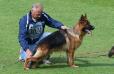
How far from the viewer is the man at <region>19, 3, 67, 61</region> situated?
10.4 meters

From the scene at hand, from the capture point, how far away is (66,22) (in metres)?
16.2

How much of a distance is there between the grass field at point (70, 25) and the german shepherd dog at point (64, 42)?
26cm

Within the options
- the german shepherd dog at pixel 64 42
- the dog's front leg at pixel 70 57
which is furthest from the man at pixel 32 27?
the dog's front leg at pixel 70 57

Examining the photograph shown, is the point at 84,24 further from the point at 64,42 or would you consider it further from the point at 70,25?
the point at 70,25

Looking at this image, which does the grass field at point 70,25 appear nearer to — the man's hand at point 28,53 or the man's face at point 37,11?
the man's hand at point 28,53

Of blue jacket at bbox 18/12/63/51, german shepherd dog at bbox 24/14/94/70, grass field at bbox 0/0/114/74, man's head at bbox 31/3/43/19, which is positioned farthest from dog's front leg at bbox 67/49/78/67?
man's head at bbox 31/3/43/19

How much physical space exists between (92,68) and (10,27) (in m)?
5.31

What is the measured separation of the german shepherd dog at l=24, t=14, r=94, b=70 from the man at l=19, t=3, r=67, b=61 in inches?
7.1

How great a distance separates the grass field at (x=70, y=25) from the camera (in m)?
10.6

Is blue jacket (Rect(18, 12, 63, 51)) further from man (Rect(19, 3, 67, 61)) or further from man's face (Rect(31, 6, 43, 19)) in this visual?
man's face (Rect(31, 6, 43, 19))

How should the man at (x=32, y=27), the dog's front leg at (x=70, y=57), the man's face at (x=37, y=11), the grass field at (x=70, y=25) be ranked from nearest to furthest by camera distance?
the man's face at (x=37, y=11)
the man at (x=32, y=27)
the grass field at (x=70, y=25)
the dog's front leg at (x=70, y=57)

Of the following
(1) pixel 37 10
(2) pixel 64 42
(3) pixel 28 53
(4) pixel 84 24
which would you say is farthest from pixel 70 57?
(1) pixel 37 10

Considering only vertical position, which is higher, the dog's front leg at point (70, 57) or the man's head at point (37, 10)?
the man's head at point (37, 10)

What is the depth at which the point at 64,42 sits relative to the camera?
34.8ft
